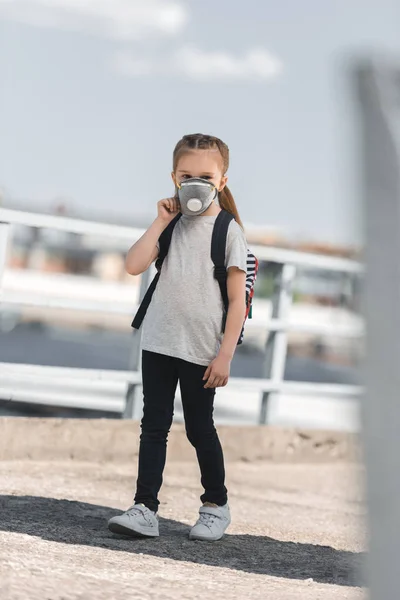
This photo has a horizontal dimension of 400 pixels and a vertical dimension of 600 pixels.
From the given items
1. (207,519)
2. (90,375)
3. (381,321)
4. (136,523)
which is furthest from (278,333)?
(381,321)

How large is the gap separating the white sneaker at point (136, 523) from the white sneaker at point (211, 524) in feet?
0.48

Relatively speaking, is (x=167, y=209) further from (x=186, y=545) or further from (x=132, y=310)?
(x=132, y=310)

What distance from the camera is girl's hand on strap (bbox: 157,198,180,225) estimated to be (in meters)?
3.48

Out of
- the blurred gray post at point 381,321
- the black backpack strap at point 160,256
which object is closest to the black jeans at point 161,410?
the black backpack strap at point 160,256

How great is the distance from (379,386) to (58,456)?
145 inches

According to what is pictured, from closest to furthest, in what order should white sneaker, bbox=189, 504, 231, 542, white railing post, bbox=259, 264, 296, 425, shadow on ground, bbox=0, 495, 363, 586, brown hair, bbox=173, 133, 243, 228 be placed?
1. shadow on ground, bbox=0, 495, 363, 586
2. brown hair, bbox=173, 133, 243, 228
3. white sneaker, bbox=189, 504, 231, 542
4. white railing post, bbox=259, 264, 296, 425

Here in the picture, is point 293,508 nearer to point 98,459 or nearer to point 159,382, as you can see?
point 98,459

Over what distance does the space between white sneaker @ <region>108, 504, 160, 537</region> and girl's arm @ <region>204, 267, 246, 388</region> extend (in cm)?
48

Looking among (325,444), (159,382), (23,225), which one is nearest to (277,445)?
(325,444)

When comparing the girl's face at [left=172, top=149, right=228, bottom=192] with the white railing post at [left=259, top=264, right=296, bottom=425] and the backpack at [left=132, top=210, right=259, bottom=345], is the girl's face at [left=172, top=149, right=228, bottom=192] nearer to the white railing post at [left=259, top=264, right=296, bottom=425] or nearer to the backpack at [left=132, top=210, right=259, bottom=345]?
the backpack at [left=132, top=210, right=259, bottom=345]

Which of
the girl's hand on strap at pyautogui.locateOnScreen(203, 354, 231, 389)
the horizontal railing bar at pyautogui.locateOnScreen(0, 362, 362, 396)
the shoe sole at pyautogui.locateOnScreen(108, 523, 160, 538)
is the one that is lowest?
the shoe sole at pyautogui.locateOnScreen(108, 523, 160, 538)

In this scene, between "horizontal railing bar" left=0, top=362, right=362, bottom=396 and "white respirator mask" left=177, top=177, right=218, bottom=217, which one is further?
"horizontal railing bar" left=0, top=362, right=362, bottom=396

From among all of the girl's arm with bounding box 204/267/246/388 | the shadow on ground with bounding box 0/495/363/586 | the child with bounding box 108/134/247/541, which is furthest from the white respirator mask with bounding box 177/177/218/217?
the shadow on ground with bounding box 0/495/363/586

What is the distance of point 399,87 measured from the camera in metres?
1.62
